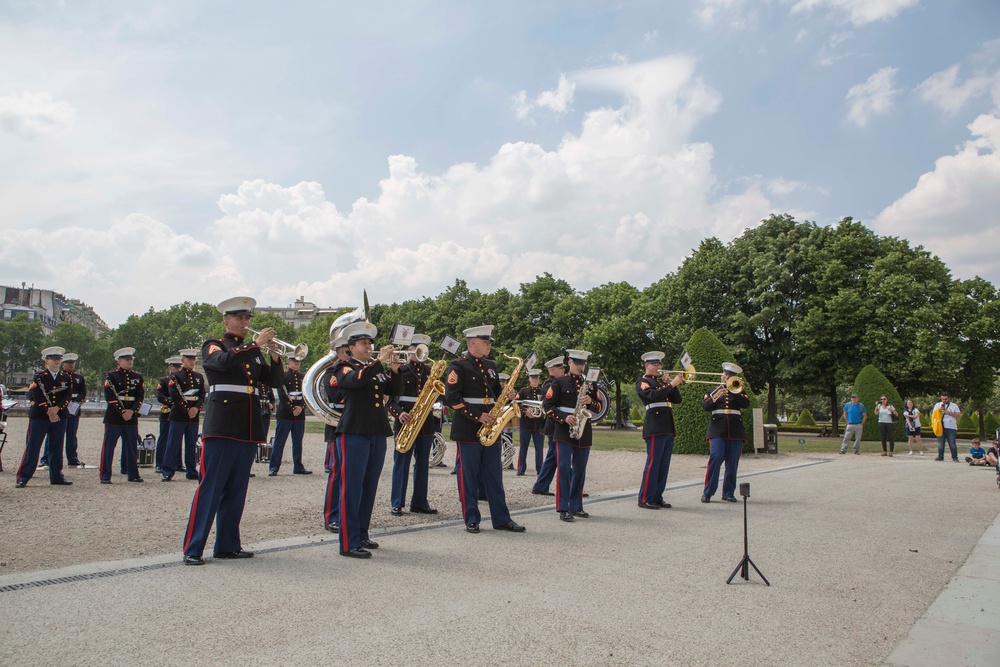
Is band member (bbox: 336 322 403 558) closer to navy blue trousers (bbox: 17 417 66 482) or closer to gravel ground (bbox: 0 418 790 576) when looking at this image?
gravel ground (bbox: 0 418 790 576)

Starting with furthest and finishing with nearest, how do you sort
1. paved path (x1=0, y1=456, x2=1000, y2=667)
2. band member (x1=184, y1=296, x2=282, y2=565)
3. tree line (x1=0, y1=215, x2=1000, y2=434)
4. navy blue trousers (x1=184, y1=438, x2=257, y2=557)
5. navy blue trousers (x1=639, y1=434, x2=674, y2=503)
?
tree line (x1=0, y1=215, x2=1000, y2=434), navy blue trousers (x1=639, y1=434, x2=674, y2=503), band member (x1=184, y1=296, x2=282, y2=565), navy blue trousers (x1=184, y1=438, x2=257, y2=557), paved path (x1=0, y1=456, x2=1000, y2=667)

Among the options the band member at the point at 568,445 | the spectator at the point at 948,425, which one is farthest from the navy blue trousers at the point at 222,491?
the spectator at the point at 948,425

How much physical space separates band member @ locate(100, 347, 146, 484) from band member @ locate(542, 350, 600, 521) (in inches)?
300

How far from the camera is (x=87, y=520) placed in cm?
868

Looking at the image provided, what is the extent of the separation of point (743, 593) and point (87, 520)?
293 inches

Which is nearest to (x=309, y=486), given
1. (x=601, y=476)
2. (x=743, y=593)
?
(x=601, y=476)

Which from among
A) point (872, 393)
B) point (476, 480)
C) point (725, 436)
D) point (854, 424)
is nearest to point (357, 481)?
point (476, 480)

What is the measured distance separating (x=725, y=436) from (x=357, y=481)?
650cm

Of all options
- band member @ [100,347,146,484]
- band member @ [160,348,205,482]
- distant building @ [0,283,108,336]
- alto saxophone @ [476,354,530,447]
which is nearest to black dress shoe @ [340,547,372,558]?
alto saxophone @ [476,354,530,447]

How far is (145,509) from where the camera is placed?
966cm

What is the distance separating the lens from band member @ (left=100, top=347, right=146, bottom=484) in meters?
12.6

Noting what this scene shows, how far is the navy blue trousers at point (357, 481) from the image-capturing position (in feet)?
22.6

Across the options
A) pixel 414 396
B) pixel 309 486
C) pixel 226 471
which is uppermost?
pixel 414 396

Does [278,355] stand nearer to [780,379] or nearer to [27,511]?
[27,511]
